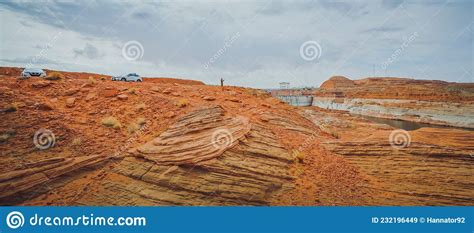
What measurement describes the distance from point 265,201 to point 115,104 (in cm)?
855

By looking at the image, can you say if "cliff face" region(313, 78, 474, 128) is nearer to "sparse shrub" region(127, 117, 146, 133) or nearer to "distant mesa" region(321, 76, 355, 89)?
"sparse shrub" region(127, 117, 146, 133)

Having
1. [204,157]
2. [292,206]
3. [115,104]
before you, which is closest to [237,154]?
[204,157]

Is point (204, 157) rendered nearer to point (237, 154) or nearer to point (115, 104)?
point (237, 154)

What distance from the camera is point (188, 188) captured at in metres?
8.52
